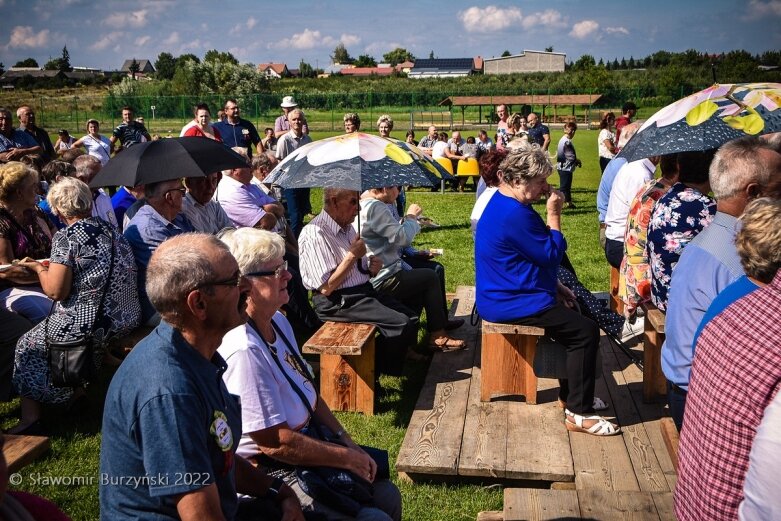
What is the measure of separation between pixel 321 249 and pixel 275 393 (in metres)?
2.39

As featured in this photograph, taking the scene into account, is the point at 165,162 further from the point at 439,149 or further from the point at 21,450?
the point at 439,149

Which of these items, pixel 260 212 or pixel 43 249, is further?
pixel 260 212

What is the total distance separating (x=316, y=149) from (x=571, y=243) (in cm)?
676

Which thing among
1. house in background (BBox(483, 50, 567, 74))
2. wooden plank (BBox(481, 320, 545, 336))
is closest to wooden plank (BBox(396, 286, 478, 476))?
wooden plank (BBox(481, 320, 545, 336))

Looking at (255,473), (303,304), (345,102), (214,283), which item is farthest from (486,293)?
(345,102)

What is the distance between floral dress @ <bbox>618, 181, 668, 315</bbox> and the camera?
201 inches

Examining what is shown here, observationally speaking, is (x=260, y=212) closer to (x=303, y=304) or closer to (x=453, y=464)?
(x=303, y=304)

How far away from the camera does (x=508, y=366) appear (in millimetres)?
4793

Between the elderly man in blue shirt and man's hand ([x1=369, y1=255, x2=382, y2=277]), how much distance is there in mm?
2393

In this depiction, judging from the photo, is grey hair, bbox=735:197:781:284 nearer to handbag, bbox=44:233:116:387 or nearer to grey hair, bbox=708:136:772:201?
grey hair, bbox=708:136:772:201

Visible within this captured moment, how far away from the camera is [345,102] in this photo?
154 feet

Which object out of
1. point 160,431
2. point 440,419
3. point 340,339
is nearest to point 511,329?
point 440,419

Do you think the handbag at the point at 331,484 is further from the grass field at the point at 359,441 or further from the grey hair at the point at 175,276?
the grass field at the point at 359,441

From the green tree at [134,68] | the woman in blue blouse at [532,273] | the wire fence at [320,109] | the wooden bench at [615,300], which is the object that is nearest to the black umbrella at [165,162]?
the woman in blue blouse at [532,273]
